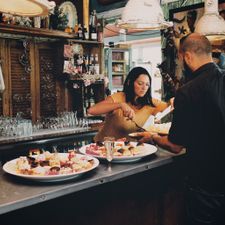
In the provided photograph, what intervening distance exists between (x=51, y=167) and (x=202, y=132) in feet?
2.97

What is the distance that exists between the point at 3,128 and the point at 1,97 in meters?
0.42

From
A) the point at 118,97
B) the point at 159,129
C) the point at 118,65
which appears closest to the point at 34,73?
the point at 118,97

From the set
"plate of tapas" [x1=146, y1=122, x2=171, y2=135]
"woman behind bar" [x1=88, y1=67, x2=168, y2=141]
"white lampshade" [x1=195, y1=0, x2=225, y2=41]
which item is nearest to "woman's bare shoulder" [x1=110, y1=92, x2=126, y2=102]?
"woman behind bar" [x1=88, y1=67, x2=168, y2=141]

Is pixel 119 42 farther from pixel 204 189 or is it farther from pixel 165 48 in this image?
pixel 204 189

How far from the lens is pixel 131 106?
340 cm

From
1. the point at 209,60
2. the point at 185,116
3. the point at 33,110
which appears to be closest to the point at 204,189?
the point at 185,116

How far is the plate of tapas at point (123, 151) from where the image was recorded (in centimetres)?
227

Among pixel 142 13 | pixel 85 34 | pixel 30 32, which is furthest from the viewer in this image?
pixel 85 34

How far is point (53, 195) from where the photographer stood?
1737mm

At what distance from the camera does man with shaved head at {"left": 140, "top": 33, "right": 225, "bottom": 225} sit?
2.04 metres

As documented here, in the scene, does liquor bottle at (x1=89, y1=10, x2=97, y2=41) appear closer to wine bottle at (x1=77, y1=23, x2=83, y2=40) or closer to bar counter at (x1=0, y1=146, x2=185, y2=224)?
wine bottle at (x1=77, y1=23, x2=83, y2=40)

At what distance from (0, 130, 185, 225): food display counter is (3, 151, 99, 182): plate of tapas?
49 millimetres

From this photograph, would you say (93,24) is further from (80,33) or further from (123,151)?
(123,151)

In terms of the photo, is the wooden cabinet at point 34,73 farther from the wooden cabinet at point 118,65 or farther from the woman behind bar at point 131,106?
the wooden cabinet at point 118,65
